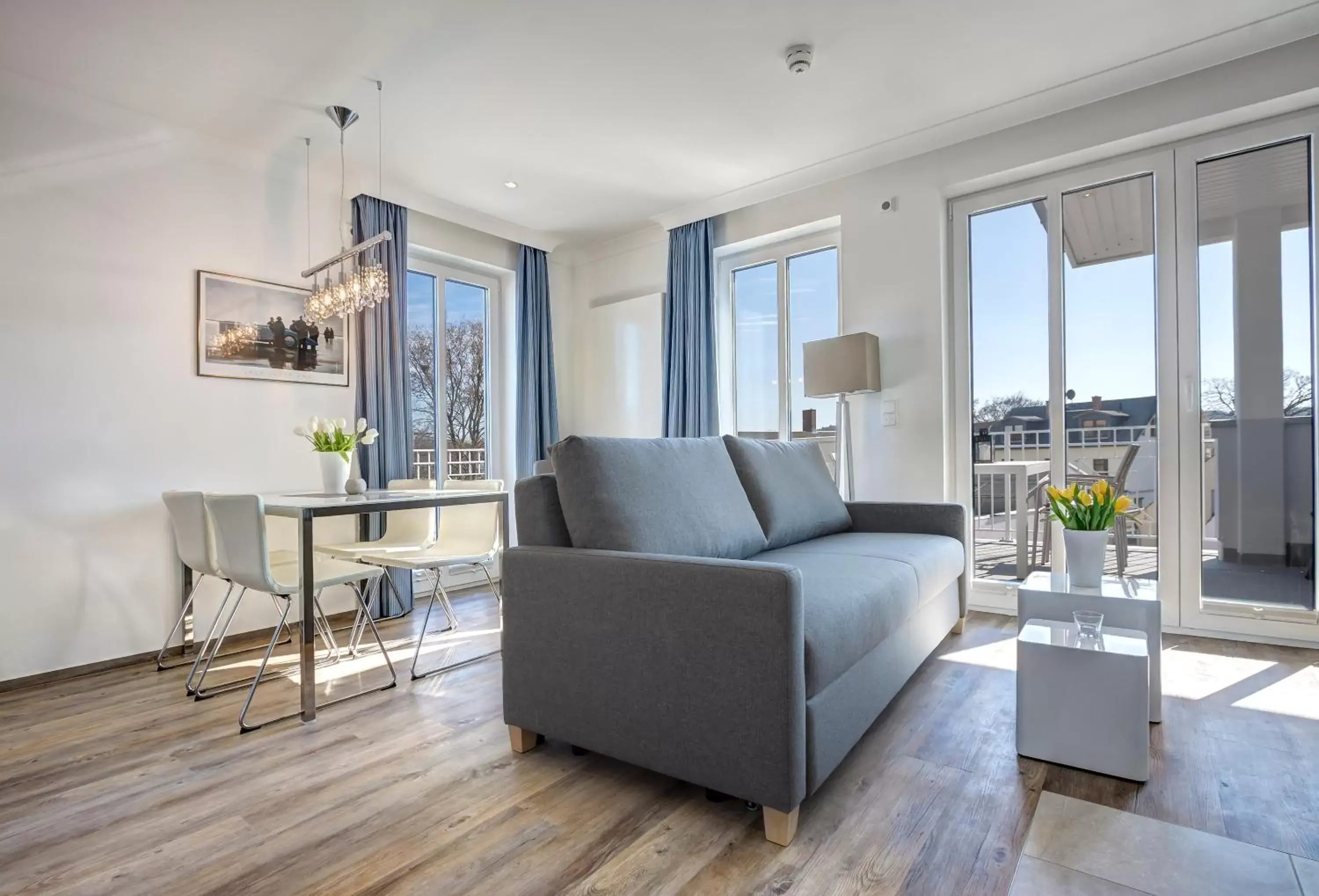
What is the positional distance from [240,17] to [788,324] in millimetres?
3340

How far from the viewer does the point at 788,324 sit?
4.56 m

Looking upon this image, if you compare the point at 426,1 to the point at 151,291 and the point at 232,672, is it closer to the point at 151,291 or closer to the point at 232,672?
the point at 151,291

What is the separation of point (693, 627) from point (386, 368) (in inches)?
124

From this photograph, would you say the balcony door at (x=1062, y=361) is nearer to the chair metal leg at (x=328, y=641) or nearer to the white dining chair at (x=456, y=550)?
the white dining chair at (x=456, y=550)

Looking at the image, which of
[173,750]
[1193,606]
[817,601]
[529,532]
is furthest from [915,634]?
[173,750]

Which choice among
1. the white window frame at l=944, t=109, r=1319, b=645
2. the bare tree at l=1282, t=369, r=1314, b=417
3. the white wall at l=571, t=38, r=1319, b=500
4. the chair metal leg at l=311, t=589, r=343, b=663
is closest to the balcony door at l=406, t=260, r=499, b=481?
the chair metal leg at l=311, t=589, r=343, b=663

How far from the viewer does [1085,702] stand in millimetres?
1797

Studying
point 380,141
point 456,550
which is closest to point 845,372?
point 456,550

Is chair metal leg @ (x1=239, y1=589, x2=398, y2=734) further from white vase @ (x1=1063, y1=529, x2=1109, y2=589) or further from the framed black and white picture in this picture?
white vase @ (x1=1063, y1=529, x2=1109, y2=589)

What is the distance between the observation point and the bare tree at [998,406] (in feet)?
12.1

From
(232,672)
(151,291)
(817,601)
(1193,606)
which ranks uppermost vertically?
(151,291)

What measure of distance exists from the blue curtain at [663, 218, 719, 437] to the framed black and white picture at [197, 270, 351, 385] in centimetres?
215

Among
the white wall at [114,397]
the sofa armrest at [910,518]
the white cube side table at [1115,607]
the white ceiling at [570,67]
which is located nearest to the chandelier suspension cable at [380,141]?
the white ceiling at [570,67]

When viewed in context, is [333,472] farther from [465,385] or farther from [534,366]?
[534,366]
